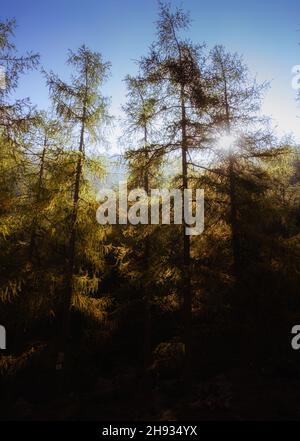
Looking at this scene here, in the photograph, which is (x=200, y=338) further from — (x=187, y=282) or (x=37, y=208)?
(x=37, y=208)

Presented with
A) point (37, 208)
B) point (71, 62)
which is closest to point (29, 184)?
point (37, 208)

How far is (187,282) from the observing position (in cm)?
993

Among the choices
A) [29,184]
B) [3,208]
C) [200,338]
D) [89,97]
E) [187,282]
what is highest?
[89,97]

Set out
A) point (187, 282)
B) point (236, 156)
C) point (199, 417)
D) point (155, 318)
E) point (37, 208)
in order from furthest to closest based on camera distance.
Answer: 1. point (155, 318)
2. point (236, 156)
3. point (37, 208)
4. point (187, 282)
5. point (199, 417)

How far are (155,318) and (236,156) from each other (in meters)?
10.5

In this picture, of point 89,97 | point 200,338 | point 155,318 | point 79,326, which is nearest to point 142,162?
point 89,97

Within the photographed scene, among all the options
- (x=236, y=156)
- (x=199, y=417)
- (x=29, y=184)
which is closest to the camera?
(x=199, y=417)

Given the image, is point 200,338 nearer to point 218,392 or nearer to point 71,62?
point 218,392

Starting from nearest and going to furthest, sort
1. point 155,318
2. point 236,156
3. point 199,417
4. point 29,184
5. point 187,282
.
A: point 199,417 < point 187,282 < point 29,184 < point 236,156 < point 155,318

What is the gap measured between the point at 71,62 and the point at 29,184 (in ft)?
15.4

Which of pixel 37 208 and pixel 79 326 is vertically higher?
pixel 37 208

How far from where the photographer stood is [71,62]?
39.6 feet
